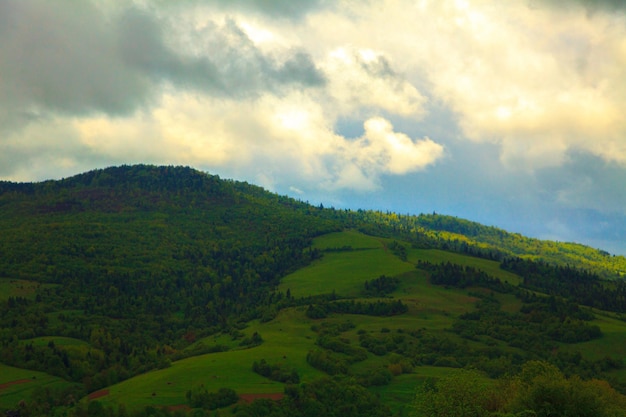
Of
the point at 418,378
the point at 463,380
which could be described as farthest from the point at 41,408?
the point at 463,380

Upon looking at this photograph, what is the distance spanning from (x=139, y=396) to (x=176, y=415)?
2319cm

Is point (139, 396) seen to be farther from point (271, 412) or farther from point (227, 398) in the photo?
point (271, 412)

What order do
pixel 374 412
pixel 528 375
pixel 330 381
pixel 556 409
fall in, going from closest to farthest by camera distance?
pixel 556 409, pixel 528 375, pixel 374 412, pixel 330 381

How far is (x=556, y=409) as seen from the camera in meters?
89.4

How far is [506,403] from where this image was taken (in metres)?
96.6

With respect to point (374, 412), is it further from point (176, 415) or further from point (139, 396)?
point (139, 396)

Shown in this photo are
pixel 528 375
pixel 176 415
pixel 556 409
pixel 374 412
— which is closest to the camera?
pixel 556 409

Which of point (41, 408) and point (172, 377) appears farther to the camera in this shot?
point (172, 377)

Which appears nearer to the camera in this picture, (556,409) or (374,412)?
(556,409)

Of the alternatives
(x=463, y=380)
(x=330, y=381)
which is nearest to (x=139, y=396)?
(x=330, y=381)

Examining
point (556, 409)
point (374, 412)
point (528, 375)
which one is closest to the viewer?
point (556, 409)

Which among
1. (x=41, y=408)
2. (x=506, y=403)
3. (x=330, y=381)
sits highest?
(x=506, y=403)

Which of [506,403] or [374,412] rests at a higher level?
[506,403]

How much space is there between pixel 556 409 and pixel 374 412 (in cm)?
9117
